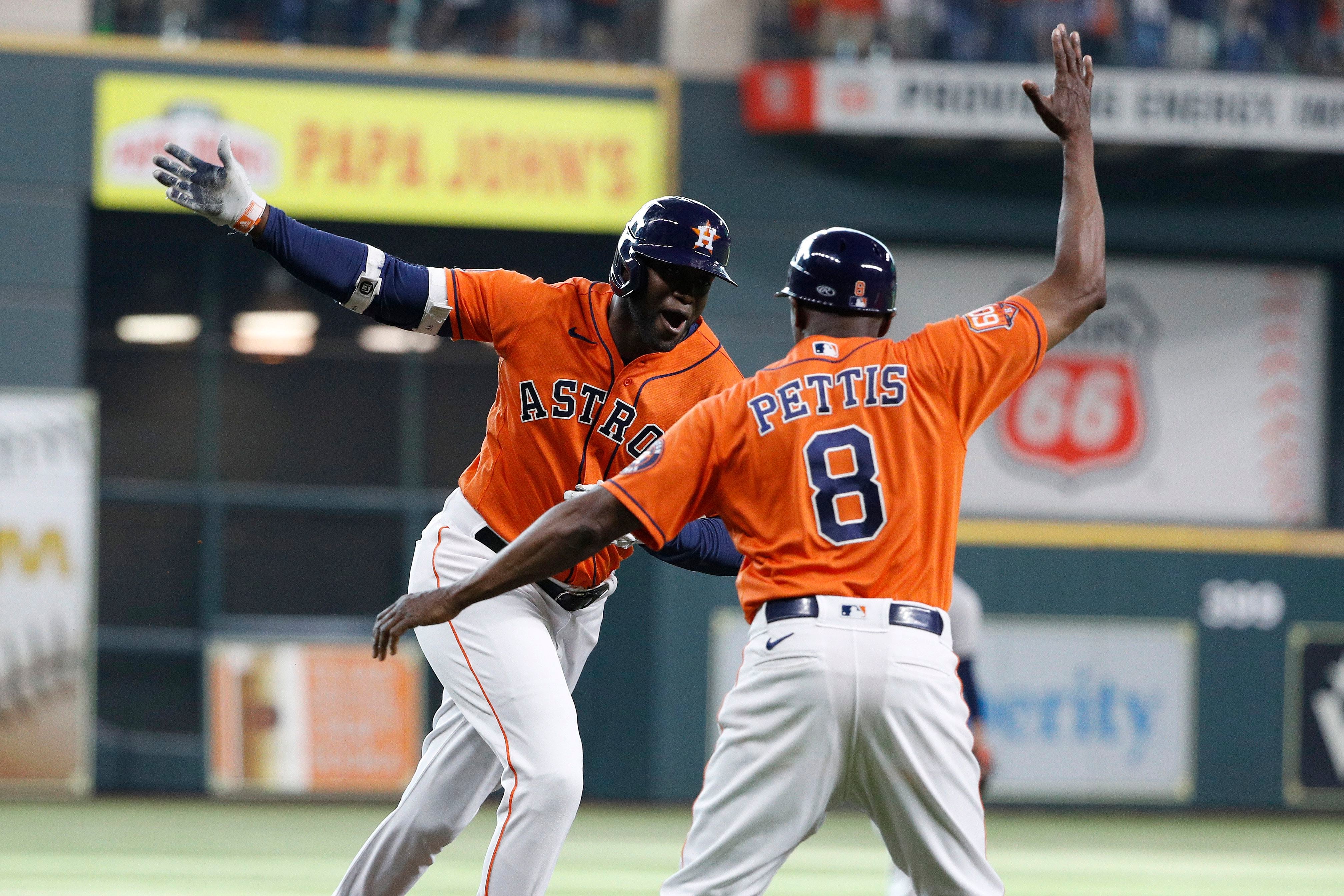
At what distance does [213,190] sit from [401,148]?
31.2 feet

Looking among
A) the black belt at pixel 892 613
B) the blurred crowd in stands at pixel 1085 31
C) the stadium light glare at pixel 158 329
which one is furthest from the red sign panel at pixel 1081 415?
the black belt at pixel 892 613

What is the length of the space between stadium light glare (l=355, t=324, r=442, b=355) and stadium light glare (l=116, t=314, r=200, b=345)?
56.2 inches

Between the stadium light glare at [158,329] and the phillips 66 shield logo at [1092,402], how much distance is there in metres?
7.25

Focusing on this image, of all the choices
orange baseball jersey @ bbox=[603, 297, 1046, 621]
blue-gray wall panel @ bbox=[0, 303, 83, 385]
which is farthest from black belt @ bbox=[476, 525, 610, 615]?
blue-gray wall panel @ bbox=[0, 303, 83, 385]

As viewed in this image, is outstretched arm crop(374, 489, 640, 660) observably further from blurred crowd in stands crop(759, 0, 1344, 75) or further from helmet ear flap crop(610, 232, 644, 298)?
blurred crowd in stands crop(759, 0, 1344, 75)

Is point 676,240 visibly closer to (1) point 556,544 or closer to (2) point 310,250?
(2) point 310,250

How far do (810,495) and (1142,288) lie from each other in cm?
1257

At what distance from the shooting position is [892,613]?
4.34 meters

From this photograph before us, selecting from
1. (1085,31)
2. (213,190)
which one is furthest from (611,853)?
(1085,31)

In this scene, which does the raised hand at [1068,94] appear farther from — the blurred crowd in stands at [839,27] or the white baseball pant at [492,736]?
the blurred crowd in stands at [839,27]

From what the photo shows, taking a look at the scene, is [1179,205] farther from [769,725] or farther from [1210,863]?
[769,725]

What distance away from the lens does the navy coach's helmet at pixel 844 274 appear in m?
4.59

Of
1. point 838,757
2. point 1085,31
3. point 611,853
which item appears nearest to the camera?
point 838,757

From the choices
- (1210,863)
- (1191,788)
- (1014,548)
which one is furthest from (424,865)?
(1191,788)
